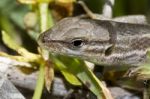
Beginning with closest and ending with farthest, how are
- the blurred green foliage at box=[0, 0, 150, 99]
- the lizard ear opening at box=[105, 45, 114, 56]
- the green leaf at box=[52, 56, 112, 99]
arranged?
the green leaf at box=[52, 56, 112, 99] → the lizard ear opening at box=[105, 45, 114, 56] → the blurred green foliage at box=[0, 0, 150, 99]

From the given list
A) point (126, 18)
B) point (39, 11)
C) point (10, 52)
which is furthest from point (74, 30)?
point (10, 52)

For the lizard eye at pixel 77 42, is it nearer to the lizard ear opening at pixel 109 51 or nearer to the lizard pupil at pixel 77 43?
the lizard pupil at pixel 77 43

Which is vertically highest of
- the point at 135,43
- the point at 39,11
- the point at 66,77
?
the point at 39,11

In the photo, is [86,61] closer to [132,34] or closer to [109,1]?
[132,34]

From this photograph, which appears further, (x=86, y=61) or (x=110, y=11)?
(x=110, y=11)

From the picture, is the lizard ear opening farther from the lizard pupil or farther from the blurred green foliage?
the blurred green foliage

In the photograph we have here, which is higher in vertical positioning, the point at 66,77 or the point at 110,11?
the point at 110,11

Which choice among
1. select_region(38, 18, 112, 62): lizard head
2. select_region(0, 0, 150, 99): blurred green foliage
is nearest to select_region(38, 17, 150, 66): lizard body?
select_region(38, 18, 112, 62): lizard head

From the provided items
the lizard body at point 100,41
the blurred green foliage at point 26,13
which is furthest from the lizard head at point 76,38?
the blurred green foliage at point 26,13

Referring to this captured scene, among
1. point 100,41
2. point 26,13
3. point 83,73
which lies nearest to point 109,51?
point 100,41
